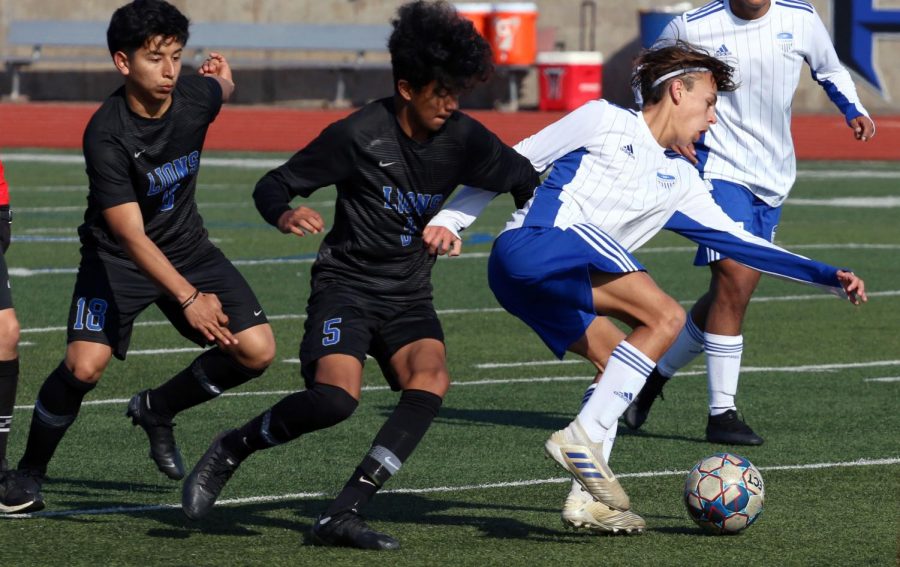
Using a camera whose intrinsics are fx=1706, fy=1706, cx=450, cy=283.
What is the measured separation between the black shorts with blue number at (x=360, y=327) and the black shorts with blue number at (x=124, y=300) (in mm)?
795

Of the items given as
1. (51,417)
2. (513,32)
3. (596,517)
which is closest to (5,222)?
(51,417)

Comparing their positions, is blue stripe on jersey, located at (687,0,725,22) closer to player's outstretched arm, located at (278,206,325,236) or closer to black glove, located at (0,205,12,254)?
player's outstretched arm, located at (278,206,325,236)

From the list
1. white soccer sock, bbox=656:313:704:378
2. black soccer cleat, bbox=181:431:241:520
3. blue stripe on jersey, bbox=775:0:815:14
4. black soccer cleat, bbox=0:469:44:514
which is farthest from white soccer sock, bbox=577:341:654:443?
blue stripe on jersey, bbox=775:0:815:14

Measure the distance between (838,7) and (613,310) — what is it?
87.0 feet

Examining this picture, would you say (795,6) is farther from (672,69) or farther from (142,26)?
(142,26)

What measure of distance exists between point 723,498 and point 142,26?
2.69 metres

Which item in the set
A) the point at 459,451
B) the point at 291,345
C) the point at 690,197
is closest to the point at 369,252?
the point at 690,197

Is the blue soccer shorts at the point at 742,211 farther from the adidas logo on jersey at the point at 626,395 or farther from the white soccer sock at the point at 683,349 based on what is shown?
the adidas logo on jersey at the point at 626,395

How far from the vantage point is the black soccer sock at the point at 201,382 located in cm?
674

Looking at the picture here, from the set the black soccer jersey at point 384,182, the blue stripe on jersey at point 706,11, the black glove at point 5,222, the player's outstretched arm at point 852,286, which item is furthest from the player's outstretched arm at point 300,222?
the blue stripe on jersey at point 706,11

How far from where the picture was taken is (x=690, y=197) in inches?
250

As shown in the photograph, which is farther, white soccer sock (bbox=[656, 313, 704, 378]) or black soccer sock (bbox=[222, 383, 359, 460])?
white soccer sock (bbox=[656, 313, 704, 378])

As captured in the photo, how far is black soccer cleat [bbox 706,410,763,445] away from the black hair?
1.86 metres

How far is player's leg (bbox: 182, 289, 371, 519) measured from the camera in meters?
5.76
